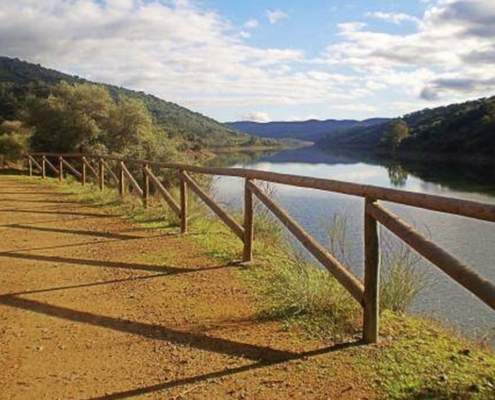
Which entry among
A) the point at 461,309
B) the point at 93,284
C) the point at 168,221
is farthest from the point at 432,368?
the point at 168,221

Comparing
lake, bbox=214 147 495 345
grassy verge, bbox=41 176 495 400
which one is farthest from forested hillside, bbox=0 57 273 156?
grassy verge, bbox=41 176 495 400

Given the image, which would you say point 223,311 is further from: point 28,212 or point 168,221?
point 28,212

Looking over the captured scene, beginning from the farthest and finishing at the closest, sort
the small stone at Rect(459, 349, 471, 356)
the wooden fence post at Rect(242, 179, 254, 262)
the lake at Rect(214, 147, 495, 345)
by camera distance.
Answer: the lake at Rect(214, 147, 495, 345), the wooden fence post at Rect(242, 179, 254, 262), the small stone at Rect(459, 349, 471, 356)

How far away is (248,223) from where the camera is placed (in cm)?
712

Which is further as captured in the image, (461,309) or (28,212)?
(28,212)

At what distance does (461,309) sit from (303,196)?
43.9ft

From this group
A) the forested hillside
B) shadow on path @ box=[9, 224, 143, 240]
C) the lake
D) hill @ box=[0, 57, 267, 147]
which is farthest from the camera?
hill @ box=[0, 57, 267, 147]

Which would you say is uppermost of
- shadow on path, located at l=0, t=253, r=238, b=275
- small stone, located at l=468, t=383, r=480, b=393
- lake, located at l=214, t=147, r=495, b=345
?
shadow on path, located at l=0, t=253, r=238, b=275

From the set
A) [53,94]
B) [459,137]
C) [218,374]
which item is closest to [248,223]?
[218,374]

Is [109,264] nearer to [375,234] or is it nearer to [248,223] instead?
[248,223]

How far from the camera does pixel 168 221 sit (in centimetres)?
1052

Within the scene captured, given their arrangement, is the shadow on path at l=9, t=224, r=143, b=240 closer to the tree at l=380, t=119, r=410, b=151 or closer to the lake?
the lake

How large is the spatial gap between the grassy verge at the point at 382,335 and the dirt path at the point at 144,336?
0.19 metres

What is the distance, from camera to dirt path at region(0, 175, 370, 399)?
3814 mm
